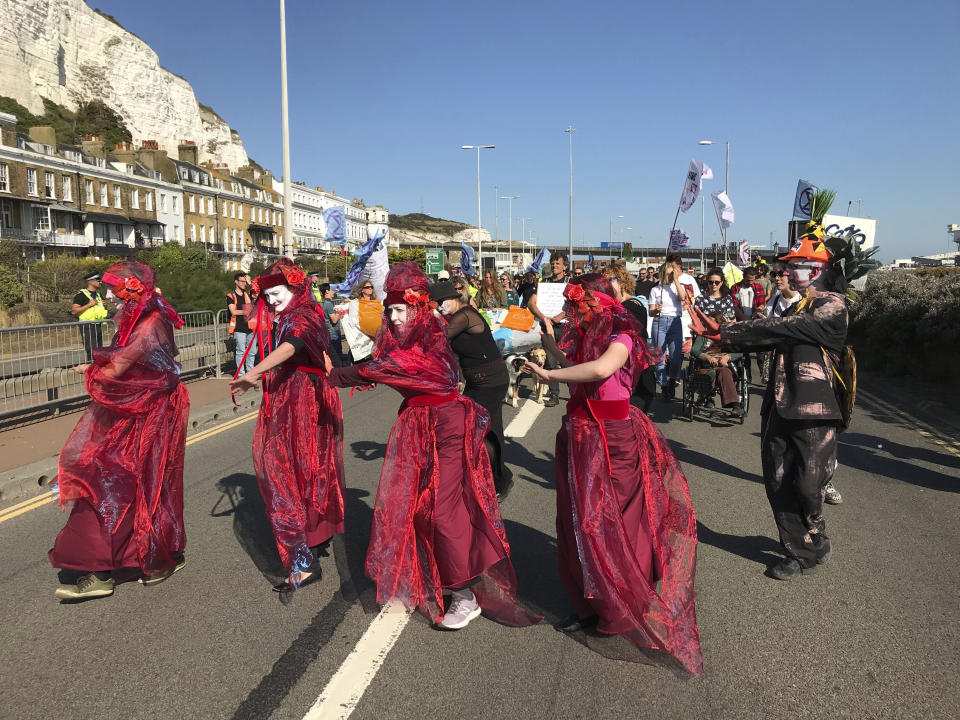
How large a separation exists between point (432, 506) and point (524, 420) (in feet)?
20.7

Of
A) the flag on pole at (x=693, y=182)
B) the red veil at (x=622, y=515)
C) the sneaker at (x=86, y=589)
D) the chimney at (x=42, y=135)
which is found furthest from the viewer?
the chimney at (x=42, y=135)

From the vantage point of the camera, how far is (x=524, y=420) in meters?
10.4

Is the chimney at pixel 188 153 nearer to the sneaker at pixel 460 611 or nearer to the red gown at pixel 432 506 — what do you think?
the red gown at pixel 432 506

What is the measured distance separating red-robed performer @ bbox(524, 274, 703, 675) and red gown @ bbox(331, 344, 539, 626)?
0.41m

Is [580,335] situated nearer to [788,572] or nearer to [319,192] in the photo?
[788,572]

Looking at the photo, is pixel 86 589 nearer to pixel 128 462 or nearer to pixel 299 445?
pixel 128 462

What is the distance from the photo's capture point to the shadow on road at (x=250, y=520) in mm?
5018

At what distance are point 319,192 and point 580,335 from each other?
137347mm

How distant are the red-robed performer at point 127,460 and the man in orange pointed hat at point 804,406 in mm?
3500

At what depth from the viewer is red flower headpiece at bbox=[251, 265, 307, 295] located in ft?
15.9

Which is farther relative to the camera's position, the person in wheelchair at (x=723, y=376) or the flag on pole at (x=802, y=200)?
the flag on pole at (x=802, y=200)

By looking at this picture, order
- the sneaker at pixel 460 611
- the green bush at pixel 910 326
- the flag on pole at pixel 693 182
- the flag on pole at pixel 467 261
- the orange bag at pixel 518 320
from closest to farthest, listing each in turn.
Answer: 1. the sneaker at pixel 460 611
2. the orange bag at pixel 518 320
3. the green bush at pixel 910 326
4. the flag on pole at pixel 467 261
5. the flag on pole at pixel 693 182

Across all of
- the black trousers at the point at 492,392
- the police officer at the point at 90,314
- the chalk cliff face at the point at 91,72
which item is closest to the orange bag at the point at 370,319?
the black trousers at the point at 492,392

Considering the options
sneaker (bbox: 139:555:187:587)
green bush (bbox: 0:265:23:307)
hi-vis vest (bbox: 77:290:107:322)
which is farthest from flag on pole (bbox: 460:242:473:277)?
green bush (bbox: 0:265:23:307)
